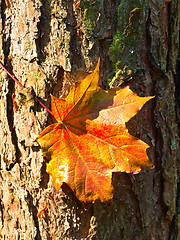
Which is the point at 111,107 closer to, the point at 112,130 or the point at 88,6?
the point at 112,130

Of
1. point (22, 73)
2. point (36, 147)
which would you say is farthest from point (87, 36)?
point (36, 147)

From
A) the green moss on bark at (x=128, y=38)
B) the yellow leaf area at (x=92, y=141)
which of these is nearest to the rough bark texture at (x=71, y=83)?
the green moss on bark at (x=128, y=38)

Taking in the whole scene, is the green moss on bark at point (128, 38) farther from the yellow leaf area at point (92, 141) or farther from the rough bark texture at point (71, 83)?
the yellow leaf area at point (92, 141)

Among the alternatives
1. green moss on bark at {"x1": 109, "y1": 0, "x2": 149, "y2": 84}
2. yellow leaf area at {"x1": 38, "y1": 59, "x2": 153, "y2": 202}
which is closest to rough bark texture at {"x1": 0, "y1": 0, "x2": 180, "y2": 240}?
green moss on bark at {"x1": 109, "y1": 0, "x2": 149, "y2": 84}

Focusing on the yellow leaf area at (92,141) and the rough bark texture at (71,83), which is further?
the rough bark texture at (71,83)

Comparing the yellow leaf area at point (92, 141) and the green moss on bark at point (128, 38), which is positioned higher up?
the green moss on bark at point (128, 38)

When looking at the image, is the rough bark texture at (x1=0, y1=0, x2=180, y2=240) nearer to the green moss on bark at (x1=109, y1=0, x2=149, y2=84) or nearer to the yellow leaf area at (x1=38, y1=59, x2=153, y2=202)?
the green moss on bark at (x1=109, y1=0, x2=149, y2=84)
